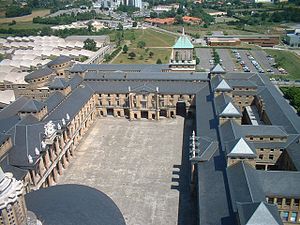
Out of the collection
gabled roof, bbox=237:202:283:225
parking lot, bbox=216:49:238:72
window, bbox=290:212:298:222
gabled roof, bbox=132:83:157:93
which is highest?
gabled roof, bbox=237:202:283:225

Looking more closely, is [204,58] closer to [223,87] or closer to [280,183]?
[223,87]

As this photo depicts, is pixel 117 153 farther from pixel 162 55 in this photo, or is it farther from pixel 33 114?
pixel 162 55

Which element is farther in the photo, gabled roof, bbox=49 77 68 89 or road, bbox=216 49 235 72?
road, bbox=216 49 235 72

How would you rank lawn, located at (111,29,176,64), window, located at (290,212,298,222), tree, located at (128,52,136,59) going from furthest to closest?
tree, located at (128,52,136,59), lawn, located at (111,29,176,64), window, located at (290,212,298,222)

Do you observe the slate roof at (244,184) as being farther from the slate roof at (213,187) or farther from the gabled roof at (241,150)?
the gabled roof at (241,150)

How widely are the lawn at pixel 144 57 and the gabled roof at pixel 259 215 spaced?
11508 cm

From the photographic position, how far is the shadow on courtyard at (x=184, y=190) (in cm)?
5484

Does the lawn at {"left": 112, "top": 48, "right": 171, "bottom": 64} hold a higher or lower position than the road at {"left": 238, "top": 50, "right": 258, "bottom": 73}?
lower

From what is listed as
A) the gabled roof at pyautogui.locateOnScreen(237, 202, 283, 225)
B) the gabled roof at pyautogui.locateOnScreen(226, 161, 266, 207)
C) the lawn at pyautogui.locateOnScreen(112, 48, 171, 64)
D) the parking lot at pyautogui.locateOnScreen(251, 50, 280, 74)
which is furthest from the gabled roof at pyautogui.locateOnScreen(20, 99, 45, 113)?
the parking lot at pyautogui.locateOnScreen(251, 50, 280, 74)

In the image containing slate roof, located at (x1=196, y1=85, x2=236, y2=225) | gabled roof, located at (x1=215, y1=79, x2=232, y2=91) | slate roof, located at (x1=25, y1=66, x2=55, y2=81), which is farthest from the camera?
slate roof, located at (x1=25, y1=66, x2=55, y2=81)

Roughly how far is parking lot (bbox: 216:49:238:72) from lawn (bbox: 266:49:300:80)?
63.0 feet

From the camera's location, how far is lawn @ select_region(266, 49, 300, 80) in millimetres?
130500

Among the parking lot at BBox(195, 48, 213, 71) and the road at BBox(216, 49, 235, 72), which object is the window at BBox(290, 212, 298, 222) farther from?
the parking lot at BBox(195, 48, 213, 71)

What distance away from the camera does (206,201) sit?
153 ft
